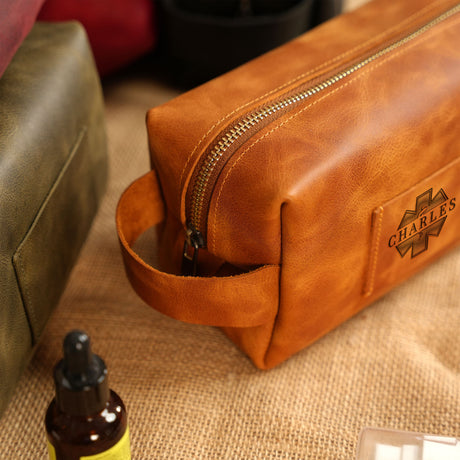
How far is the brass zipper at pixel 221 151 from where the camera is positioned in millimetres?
691

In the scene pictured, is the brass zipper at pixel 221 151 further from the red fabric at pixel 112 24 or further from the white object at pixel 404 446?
the red fabric at pixel 112 24

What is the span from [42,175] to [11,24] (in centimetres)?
16

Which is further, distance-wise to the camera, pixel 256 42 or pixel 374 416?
pixel 256 42

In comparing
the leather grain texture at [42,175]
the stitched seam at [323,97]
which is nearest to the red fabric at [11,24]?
the leather grain texture at [42,175]

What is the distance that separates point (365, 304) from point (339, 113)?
258 millimetres

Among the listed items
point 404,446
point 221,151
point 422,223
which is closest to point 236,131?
point 221,151

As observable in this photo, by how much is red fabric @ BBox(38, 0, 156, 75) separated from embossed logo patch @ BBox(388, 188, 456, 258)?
2.01 feet

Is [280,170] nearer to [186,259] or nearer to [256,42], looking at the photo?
[186,259]

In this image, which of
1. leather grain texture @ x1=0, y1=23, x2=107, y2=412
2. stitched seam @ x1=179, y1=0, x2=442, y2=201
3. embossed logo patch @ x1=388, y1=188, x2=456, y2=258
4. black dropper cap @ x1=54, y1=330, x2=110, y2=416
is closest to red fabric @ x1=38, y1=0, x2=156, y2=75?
leather grain texture @ x1=0, y1=23, x2=107, y2=412

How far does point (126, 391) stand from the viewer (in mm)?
796

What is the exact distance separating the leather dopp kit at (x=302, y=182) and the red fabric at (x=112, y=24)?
1.37 feet

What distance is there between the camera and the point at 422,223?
79 centimetres

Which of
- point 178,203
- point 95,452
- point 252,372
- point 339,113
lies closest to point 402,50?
point 339,113

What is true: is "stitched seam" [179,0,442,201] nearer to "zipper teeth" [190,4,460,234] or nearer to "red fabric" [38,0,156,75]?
"zipper teeth" [190,4,460,234]
